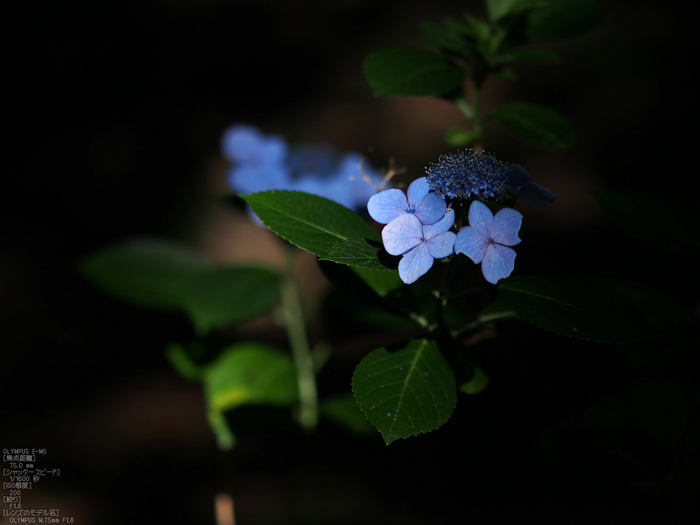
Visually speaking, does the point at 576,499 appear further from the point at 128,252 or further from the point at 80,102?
the point at 80,102

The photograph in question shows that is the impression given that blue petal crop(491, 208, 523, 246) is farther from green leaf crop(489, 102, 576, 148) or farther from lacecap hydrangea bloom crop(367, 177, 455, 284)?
green leaf crop(489, 102, 576, 148)

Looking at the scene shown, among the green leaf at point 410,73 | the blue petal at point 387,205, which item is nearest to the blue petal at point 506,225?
the blue petal at point 387,205

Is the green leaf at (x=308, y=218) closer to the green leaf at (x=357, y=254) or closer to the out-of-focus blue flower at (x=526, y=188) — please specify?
the green leaf at (x=357, y=254)

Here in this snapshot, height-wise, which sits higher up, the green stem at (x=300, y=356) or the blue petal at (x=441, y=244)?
the green stem at (x=300, y=356)

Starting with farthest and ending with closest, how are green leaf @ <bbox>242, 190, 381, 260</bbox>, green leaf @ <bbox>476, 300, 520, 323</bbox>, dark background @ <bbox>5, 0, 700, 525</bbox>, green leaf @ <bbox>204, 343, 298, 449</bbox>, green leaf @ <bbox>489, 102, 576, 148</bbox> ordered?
dark background @ <bbox>5, 0, 700, 525</bbox>, green leaf @ <bbox>204, 343, 298, 449</bbox>, green leaf @ <bbox>489, 102, 576, 148</bbox>, green leaf @ <bbox>476, 300, 520, 323</bbox>, green leaf @ <bbox>242, 190, 381, 260</bbox>

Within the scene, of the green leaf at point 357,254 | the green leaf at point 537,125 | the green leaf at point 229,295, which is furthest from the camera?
the green leaf at point 229,295

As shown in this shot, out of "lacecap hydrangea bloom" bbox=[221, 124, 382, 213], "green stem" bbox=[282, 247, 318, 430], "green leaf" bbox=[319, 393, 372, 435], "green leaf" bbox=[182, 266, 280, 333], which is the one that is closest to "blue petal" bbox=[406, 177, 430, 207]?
"lacecap hydrangea bloom" bbox=[221, 124, 382, 213]

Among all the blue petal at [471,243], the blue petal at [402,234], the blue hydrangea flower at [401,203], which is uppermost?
the blue hydrangea flower at [401,203]
